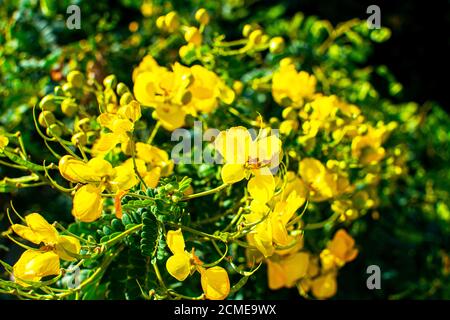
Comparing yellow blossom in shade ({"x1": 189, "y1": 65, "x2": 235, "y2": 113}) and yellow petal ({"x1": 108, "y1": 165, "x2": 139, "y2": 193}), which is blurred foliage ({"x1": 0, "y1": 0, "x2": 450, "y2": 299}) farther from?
yellow petal ({"x1": 108, "y1": 165, "x2": 139, "y2": 193})

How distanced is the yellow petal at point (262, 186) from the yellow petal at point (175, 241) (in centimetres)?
11

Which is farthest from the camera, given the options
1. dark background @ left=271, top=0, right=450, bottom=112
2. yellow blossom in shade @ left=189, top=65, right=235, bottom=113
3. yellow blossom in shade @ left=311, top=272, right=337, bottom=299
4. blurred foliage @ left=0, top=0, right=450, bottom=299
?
dark background @ left=271, top=0, right=450, bottom=112

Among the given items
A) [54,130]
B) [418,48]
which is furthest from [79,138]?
[418,48]

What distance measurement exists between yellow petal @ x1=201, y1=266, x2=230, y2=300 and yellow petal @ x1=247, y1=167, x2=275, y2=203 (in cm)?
12

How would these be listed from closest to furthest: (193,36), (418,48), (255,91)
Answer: (193,36)
(255,91)
(418,48)

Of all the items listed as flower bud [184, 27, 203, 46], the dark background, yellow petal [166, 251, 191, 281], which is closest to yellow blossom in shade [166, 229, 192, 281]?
yellow petal [166, 251, 191, 281]

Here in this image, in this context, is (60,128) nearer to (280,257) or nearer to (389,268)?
(280,257)

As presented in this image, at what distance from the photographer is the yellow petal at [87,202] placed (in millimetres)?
848

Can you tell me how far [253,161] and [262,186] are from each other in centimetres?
4

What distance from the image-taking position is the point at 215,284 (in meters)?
0.88

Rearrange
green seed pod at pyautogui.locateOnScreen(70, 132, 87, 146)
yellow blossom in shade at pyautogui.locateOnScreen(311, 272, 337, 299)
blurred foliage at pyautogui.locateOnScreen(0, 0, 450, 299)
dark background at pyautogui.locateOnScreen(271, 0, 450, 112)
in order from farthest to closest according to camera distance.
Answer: dark background at pyautogui.locateOnScreen(271, 0, 450, 112) → blurred foliage at pyautogui.locateOnScreen(0, 0, 450, 299) → yellow blossom in shade at pyautogui.locateOnScreen(311, 272, 337, 299) → green seed pod at pyautogui.locateOnScreen(70, 132, 87, 146)

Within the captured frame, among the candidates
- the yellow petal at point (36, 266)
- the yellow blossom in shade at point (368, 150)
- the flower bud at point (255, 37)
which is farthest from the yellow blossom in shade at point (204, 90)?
the yellow petal at point (36, 266)

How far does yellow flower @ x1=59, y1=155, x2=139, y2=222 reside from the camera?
84 centimetres

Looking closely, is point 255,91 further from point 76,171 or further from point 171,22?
point 76,171
